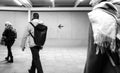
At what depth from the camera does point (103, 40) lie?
1165 millimetres

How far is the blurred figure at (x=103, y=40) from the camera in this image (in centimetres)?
118

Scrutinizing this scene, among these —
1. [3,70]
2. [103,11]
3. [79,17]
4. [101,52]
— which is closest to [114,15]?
[103,11]

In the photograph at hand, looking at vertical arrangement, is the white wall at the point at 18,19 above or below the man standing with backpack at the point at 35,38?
above

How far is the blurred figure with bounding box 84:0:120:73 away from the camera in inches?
46.5

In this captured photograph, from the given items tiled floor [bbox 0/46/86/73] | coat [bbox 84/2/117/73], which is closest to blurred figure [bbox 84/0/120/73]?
coat [bbox 84/2/117/73]

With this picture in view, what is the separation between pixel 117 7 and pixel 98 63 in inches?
16.8

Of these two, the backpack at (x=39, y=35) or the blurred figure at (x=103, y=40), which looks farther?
the backpack at (x=39, y=35)

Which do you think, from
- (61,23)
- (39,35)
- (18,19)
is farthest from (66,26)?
(39,35)

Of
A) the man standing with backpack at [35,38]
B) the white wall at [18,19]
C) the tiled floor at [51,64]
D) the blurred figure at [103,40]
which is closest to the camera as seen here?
the blurred figure at [103,40]

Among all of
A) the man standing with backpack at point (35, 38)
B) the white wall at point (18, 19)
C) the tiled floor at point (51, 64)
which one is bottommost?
the tiled floor at point (51, 64)

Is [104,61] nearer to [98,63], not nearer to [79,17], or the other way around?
[98,63]

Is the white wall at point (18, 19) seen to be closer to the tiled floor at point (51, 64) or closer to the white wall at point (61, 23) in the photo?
the white wall at point (61, 23)

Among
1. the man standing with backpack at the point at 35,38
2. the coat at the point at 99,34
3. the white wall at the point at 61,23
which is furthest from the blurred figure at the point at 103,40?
the white wall at the point at 61,23

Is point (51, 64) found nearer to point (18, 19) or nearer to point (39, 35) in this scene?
point (39, 35)
